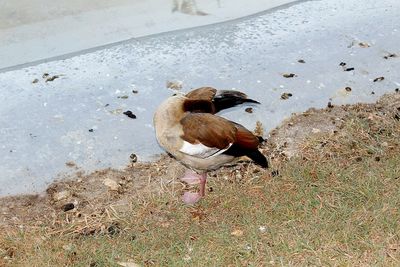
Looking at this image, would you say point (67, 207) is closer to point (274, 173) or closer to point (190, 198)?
point (190, 198)

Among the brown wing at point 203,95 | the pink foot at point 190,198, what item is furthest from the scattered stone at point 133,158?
the brown wing at point 203,95

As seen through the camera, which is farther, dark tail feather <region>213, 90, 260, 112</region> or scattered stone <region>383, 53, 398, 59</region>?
scattered stone <region>383, 53, 398, 59</region>

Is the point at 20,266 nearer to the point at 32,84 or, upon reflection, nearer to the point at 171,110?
the point at 171,110

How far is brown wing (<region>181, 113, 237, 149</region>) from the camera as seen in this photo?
402cm

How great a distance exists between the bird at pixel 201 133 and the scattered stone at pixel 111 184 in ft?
1.71

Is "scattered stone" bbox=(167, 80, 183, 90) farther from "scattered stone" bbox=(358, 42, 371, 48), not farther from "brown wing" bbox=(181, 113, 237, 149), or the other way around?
"scattered stone" bbox=(358, 42, 371, 48)

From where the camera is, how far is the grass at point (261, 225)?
3.87 meters

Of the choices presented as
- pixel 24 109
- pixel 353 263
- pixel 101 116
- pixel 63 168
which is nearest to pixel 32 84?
pixel 24 109

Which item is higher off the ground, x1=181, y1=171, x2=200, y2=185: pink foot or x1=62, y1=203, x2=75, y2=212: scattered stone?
x1=62, y1=203, x2=75, y2=212: scattered stone

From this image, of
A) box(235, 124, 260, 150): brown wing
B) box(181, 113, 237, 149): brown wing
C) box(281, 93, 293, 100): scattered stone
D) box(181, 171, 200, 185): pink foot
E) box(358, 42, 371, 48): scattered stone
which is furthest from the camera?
box(358, 42, 371, 48): scattered stone

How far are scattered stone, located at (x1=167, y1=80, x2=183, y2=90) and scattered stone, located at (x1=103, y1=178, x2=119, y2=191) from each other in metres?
1.17

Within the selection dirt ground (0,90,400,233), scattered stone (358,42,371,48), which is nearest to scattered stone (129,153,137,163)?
dirt ground (0,90,400,233)

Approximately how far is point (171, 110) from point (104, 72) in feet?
5.37

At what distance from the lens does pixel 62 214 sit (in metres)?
4.24
